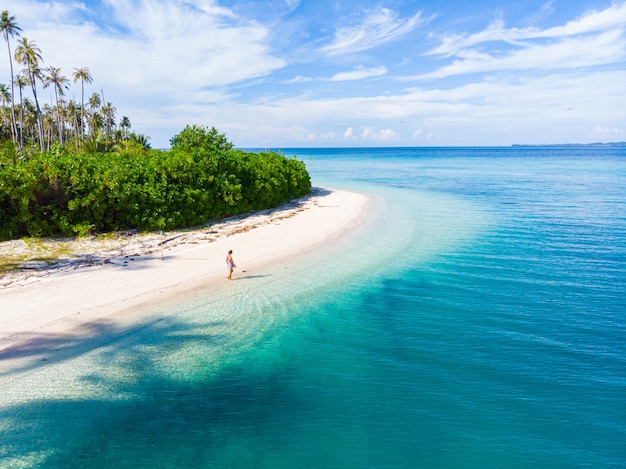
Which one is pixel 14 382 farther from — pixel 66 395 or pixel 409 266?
pixel 409 266

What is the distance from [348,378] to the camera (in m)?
9.55

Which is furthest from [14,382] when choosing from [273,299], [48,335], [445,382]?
[445,382]

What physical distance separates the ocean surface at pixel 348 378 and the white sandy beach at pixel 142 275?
1160mm

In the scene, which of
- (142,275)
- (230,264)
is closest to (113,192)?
(142,275)

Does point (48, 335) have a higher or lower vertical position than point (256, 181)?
lower

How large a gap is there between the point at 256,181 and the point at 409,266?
1495cm

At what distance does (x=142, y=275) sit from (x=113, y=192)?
7079 millimetres

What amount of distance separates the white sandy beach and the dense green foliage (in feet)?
5.41

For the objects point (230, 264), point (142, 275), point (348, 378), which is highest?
point (230, 264)

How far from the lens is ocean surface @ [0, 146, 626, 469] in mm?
7324

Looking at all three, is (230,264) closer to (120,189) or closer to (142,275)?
(142,275)

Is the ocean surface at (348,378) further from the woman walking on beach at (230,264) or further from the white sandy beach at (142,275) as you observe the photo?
the white sandy beach at (142,275)

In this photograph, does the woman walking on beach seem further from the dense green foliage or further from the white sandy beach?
the dense green foliage

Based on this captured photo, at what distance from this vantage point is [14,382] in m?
9.14
